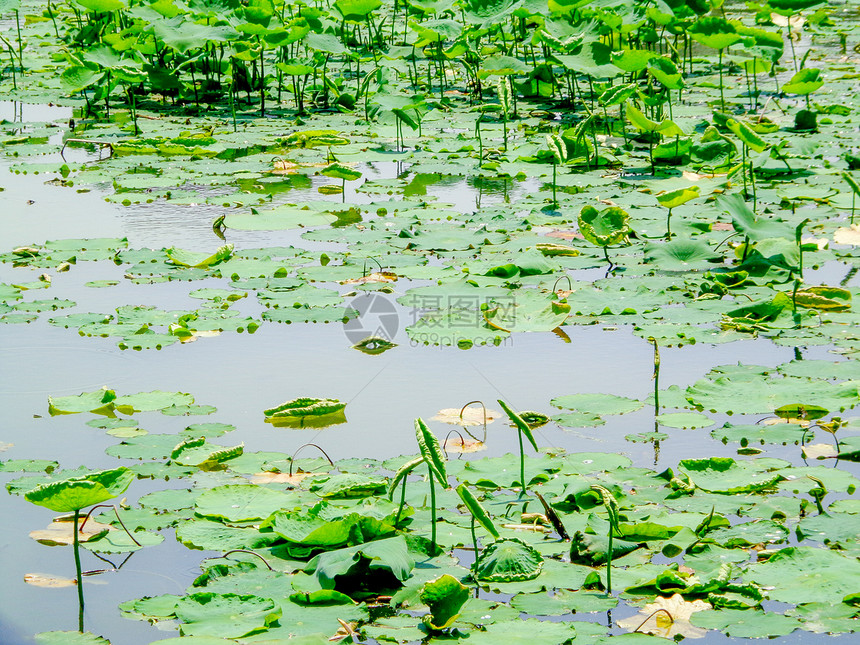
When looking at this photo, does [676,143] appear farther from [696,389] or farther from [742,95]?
[696,389]

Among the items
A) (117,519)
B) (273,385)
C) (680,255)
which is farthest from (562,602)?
(680,255)

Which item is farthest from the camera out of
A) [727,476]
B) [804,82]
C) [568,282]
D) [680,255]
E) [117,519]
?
[804,82]

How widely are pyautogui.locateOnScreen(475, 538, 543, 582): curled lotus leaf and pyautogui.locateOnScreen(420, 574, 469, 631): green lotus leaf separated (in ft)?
0.46

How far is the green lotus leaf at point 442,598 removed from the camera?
1.90 m

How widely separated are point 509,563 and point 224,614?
555 mm

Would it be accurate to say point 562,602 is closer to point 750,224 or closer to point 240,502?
point 240,502

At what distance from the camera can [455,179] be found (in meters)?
5.37

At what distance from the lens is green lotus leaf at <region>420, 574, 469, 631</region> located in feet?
6.22

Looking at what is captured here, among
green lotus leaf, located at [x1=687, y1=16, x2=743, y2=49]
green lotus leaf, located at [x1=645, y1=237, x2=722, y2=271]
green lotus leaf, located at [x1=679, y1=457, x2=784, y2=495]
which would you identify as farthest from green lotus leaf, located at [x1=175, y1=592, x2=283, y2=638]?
green lotus leaf, located at [x1=687, y1=16, x2=743, y2=49]

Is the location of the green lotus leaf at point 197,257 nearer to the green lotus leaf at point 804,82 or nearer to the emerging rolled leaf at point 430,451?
the emerging rolled leaf at point 430,451

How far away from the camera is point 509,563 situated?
6.73ft

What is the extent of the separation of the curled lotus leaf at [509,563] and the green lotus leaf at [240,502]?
0.50 metres

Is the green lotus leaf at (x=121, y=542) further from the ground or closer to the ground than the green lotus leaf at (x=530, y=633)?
further from the ground

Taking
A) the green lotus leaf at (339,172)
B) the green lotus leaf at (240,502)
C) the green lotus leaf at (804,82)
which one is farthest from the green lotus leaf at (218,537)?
the green lotus leaf at (804,82)
